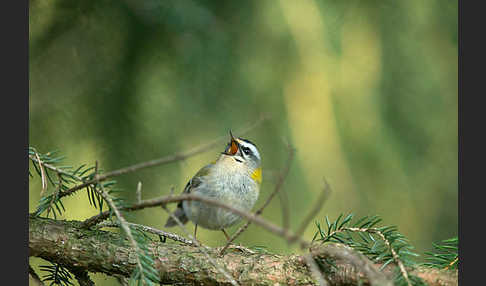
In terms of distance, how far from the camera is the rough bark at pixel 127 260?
4.37 ft

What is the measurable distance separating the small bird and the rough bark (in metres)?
0.52

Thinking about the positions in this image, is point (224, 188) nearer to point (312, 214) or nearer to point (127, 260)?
point (127, 260)

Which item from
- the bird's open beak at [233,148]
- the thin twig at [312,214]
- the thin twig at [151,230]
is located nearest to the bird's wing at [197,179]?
the bird's open beak at [233,148]

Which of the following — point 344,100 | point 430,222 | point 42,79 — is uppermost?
point 42,79

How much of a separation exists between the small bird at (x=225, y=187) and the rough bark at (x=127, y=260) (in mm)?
515

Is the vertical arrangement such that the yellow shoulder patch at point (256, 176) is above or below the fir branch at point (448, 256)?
above

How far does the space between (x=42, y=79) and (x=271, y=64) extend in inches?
36.7

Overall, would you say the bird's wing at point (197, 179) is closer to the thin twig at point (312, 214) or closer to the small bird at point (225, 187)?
the small bird at point (225, 187)

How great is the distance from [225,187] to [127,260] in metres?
0.76

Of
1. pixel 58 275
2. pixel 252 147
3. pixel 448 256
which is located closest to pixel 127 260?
pixel 58 275

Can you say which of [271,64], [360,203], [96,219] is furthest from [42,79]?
[360,203]

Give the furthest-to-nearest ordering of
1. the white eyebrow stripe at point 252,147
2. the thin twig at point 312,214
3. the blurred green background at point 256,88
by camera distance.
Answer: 1. the white eyebrow stripe at point 252,147
2. the blurred green background at point 256,88
3. the thin twig at point 312,214

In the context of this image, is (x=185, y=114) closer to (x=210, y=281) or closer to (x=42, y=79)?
(x=42, y=79)

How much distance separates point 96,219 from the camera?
1.33 meters
